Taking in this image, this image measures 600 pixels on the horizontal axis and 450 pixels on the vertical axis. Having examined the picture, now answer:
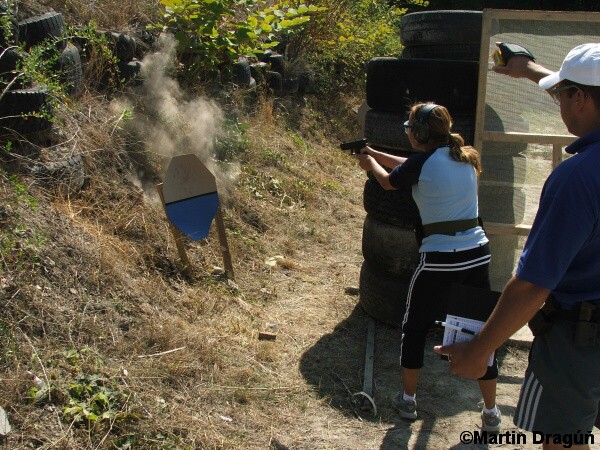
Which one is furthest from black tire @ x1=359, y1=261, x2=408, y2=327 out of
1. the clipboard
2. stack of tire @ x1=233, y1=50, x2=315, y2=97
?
stack of tire @ x1=233, y1=50, x2=315, y2=97

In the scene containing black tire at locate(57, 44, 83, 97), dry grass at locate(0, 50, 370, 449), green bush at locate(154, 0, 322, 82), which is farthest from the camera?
green bush at locate(154, 0, 322, 82)

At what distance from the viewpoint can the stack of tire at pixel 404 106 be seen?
17.1 ft

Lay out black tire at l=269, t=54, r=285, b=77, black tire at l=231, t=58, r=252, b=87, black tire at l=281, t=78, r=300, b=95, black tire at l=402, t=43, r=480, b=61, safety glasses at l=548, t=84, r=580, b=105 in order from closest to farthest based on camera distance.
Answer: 1. safety glasses at l=548, t=84, r=580, b=105
2. black tire at l=402, t=43, r=480, b=61
3. black tire at l=231, t=58, r=252, b=87
4. black tire at l=269, t=54, r=285, b=77
5. black tire at l=281, t=78, r=300, b=95

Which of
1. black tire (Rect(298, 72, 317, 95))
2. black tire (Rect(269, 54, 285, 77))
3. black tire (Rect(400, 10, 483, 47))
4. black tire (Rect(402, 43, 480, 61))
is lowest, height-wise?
black tire (Rect(298, 72, 317, 95))

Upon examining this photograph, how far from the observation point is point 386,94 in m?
5.38

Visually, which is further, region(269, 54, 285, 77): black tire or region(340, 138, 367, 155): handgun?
region(269, 54, 285, 77): black tire

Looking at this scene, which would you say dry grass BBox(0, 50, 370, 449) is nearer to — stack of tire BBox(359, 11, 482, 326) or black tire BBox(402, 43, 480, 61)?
stack of tire BBox(359, 11, 482, 326)

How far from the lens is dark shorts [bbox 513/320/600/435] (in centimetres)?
254

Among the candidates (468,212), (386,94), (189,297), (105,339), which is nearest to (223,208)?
(189,297)

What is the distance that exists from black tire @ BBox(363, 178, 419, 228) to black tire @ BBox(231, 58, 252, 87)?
12.4 ft

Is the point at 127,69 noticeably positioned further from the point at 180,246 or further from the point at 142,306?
the point at 142,306

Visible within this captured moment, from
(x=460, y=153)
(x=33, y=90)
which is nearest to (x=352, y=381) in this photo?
(x=460, y=153)

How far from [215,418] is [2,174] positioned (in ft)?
7.24

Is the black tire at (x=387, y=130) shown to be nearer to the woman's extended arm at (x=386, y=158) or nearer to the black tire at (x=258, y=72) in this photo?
the woman's extended arm at (x=386, y=158)
